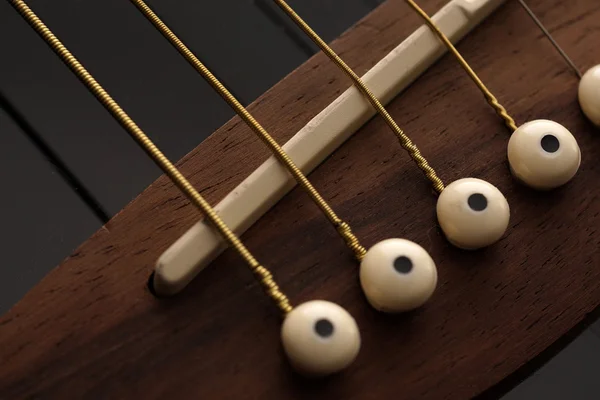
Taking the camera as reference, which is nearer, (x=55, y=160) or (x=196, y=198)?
(x=196, y=198)

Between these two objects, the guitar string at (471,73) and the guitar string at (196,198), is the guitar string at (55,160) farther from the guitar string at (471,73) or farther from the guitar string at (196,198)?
the guitar string at (471,73)

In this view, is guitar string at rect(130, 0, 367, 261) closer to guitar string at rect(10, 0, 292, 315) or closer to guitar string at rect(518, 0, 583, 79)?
guitar string at rect(10, 0, 292, 315)

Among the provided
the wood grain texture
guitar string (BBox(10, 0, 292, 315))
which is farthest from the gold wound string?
guitar string (BBox(10, 0, 292, 315))

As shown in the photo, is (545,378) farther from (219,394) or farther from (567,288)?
(219,394)

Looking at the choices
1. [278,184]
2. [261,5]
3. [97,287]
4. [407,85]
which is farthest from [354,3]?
[97,287]

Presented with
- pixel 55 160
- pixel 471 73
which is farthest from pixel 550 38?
pixel 55 160

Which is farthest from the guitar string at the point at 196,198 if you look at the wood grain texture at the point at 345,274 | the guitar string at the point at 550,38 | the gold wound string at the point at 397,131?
the guitar string at the point at 550,38

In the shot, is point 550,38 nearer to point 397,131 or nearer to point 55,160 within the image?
point 397,131
